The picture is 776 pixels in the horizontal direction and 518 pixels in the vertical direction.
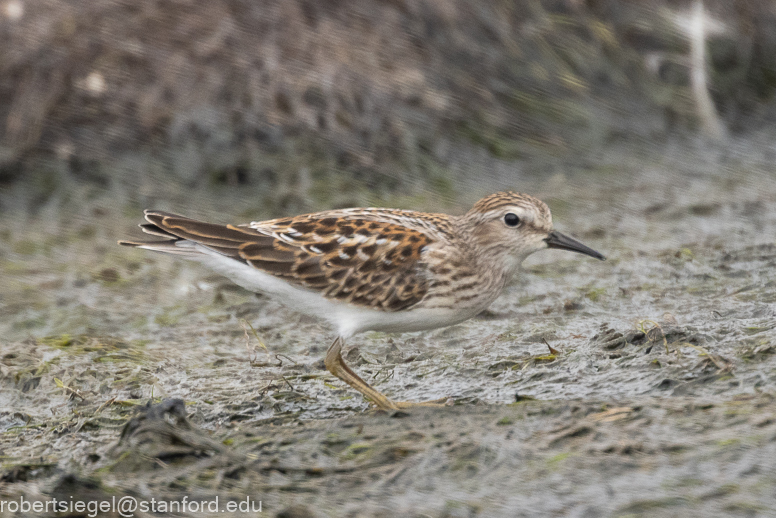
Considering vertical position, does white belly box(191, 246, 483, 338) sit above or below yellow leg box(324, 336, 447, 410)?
above

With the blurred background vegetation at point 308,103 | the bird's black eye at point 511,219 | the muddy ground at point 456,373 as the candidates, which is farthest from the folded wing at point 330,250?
the blurred background vegetation at point 308,103

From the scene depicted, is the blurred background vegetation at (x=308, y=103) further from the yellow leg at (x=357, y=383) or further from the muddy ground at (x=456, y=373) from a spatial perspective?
the yellow leg at (x=357, y=383)

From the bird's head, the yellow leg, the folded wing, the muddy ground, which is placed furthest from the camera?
the bird's head

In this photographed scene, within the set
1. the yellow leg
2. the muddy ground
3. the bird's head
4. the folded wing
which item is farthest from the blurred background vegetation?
the yellow leg

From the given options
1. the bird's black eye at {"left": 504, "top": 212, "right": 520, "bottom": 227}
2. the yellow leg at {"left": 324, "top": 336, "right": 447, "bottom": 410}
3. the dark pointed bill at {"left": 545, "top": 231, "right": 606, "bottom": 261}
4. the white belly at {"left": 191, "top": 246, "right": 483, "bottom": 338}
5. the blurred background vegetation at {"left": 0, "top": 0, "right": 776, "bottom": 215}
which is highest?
the blurred background vegetation at {"left": 0, "top": 0, "right": 776, "bottom": 215}

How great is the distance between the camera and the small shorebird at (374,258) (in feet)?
19.0

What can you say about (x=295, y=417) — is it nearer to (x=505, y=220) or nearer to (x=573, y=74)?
(x=505, y=220)

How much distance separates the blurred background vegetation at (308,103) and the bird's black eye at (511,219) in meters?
3.21

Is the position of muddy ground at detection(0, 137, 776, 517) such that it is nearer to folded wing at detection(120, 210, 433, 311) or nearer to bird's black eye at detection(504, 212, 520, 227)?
folded wing at detection(120, 210, 433, 311)

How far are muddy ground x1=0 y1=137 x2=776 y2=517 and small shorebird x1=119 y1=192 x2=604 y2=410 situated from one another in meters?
0.54

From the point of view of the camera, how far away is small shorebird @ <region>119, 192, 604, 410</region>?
5785 millimetres

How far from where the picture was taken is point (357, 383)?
5.84m

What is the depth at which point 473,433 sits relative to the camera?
4863 mm

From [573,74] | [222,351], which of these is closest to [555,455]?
[222,351]
